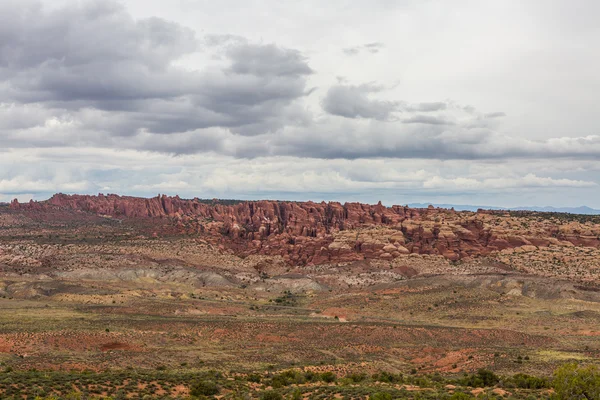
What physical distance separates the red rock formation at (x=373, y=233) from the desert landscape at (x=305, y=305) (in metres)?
0.57

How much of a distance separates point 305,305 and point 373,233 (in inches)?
2310

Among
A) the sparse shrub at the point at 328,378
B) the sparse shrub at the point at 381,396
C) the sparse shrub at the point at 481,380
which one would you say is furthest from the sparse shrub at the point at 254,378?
the sparse shrub at the point at 481,380

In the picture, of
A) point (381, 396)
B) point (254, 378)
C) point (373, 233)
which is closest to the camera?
point (381, 396)

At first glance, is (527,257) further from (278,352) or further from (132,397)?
(132,397)

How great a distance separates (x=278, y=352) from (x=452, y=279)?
69165 mm

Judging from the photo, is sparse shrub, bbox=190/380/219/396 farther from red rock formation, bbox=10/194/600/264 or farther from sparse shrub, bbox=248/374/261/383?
red rock formation, bbox=10/194/600/264

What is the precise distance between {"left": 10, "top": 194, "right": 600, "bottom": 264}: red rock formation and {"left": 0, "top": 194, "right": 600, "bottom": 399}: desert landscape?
57 centimetres

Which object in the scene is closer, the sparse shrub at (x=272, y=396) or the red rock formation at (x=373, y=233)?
the sparse shrub at (x=272, y=396)

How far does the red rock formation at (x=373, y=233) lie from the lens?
14751 centimetres

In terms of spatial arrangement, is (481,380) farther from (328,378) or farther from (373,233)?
(373,233)

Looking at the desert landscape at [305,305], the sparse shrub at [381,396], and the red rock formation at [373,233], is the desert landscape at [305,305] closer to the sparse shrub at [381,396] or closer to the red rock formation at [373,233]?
the sparse shrub at [381,396]

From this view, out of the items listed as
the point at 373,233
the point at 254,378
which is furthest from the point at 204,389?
the point at 373,233

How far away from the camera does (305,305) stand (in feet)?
372

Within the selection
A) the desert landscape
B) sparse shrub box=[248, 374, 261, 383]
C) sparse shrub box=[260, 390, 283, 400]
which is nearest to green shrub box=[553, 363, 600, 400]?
the desert landscape
